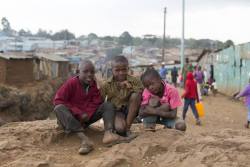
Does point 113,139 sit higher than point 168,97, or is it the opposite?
point 168,97

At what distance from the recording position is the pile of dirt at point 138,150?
428 cm

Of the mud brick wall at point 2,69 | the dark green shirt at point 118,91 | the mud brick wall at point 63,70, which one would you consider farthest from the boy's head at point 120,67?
the mud brick wall at point 63,70

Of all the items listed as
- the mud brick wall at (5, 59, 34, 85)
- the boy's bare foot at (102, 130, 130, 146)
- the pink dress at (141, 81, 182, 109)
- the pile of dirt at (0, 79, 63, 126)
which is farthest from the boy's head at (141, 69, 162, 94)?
the mud brick wall at (5, 59, 34, 85)

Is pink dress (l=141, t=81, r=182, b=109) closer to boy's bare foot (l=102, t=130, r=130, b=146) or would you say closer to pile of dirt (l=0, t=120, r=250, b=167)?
pile of dirt (l=0, t=120, r=250, b=167)

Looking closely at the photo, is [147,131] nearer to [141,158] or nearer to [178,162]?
[141,158]

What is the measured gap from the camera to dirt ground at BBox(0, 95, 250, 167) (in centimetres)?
429

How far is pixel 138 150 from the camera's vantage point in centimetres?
485

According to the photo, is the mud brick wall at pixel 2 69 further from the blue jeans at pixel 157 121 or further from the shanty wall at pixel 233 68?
the blue jeans at pixel 157 121

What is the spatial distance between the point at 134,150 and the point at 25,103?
1816 centimetres

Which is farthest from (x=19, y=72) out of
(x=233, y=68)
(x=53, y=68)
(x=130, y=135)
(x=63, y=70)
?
(x=130, y=135)

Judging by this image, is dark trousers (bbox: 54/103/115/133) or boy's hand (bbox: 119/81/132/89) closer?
dark trousers (bbox: 54/103/115/133)

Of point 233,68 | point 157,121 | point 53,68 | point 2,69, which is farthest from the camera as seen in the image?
point 53,68

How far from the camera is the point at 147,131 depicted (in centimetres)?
562

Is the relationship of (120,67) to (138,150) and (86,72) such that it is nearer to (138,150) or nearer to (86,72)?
(86,72)
